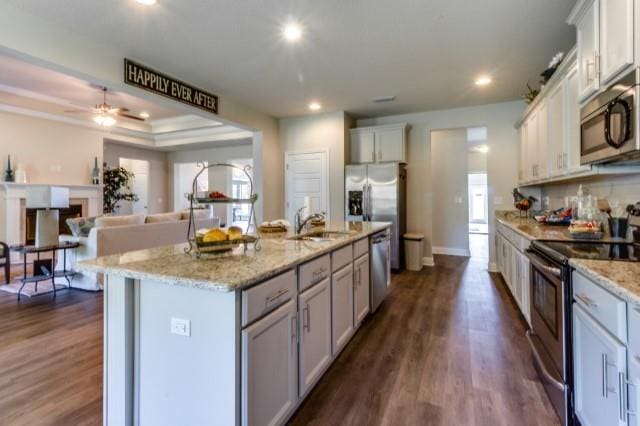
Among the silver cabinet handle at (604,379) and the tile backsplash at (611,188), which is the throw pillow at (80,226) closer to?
the silver cabinet handle at (604,379)

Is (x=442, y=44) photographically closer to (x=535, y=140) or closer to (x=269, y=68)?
(x=535, y=140)

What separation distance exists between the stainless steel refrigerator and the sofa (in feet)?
9.98

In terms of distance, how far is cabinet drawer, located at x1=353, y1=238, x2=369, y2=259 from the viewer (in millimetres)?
2719

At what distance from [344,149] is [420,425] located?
4433mm

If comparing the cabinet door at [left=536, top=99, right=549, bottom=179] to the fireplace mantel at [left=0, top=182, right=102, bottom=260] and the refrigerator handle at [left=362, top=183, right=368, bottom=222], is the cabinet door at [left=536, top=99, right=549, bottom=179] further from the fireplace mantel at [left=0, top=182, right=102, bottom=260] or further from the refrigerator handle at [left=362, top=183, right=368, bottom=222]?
the fireplace mantel at [left=0, top=182, right=102, bottom=260]

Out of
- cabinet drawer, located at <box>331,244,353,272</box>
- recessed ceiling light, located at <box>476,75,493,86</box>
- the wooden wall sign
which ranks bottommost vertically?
cabinet drawer, located at <box>331,244,353,272</box>

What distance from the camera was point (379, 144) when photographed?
18.3 ft

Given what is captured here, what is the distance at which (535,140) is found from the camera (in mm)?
3664

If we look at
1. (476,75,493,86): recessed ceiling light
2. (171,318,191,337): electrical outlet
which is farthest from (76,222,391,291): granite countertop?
(476,75,493,86): recessed ceiling light

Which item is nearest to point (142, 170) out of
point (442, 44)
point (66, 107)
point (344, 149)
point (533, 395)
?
point (66, 107)

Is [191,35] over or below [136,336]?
over

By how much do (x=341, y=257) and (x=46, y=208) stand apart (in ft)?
13.4

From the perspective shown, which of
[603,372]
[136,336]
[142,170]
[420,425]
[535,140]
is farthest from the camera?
[142,170]

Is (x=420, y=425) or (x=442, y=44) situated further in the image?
(x=442, y=44)
